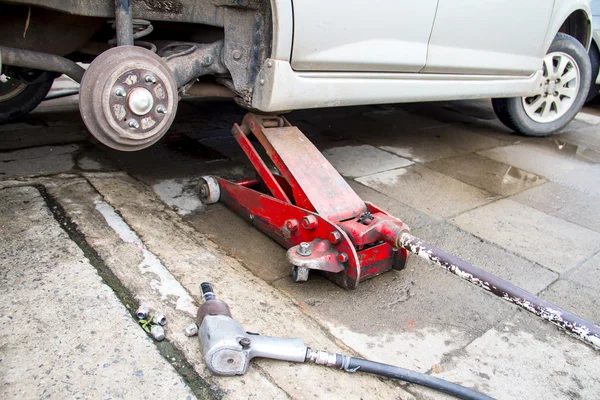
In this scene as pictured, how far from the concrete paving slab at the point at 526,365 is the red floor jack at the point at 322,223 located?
27cm

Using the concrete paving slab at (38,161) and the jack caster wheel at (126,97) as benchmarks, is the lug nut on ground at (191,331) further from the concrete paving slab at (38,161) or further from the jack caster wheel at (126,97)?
the concrete paving slab at (38,161)

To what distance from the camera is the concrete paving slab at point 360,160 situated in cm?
324

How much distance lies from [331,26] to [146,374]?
1.62 m

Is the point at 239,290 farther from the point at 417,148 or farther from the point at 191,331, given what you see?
the point at 417,148

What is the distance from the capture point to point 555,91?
13.9 ft

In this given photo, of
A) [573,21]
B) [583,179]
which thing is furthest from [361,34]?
[573,21]

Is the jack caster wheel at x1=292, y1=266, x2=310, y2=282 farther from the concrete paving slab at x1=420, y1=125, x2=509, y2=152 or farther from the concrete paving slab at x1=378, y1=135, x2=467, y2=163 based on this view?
the concrete paving slab at x1=420, y1=125, x2=509, y2=152

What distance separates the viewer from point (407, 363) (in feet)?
5.22

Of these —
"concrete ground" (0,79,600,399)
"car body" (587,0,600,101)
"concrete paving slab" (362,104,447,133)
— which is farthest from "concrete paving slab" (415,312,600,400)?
"car body" (587,0,600,101)

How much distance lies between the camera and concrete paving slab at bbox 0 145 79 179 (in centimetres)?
254

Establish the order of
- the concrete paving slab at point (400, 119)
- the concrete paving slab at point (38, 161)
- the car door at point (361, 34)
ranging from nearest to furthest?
the car door at point (361, 34) → the concrete paving slab at point (38, 161) → the concrete paving slab at point (400, 119)

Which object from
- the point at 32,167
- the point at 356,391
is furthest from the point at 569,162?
the point at 32,167

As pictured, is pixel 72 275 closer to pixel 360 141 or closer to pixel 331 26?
pixel 331 26

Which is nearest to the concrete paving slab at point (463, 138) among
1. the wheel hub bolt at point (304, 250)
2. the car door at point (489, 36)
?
the car door at point (489, 36)
